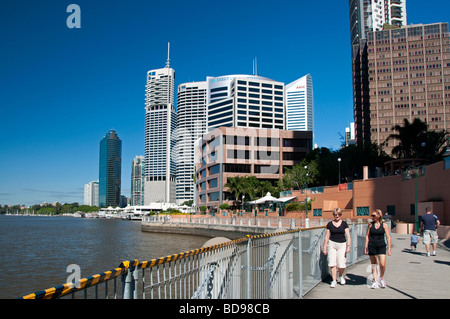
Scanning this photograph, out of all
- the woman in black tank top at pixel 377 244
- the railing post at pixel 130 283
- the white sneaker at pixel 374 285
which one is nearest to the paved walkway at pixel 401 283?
the white sneaker at pixel 374 285

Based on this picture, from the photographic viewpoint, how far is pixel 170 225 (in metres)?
74.0

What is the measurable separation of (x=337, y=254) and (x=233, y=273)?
4592mm

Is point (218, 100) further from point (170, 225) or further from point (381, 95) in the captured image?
point (170, 225)

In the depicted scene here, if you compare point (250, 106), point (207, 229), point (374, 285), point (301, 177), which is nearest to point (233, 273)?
point (374, 285)

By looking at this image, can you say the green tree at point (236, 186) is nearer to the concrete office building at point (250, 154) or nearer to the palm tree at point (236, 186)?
the palm tree at point (236, 186)

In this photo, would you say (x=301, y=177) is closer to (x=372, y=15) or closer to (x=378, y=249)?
(x=378, y=249)

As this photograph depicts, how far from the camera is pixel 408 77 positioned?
12044 cm

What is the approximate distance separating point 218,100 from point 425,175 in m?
151

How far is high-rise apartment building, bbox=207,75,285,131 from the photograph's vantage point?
534 feet

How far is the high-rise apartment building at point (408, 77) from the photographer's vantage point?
11794 centimetres

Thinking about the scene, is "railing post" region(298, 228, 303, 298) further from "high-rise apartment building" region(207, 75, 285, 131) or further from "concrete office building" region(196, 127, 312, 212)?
"high-rise apartment building" region(207, 75, 285, 131)

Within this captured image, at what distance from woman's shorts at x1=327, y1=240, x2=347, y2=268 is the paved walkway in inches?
21.5
